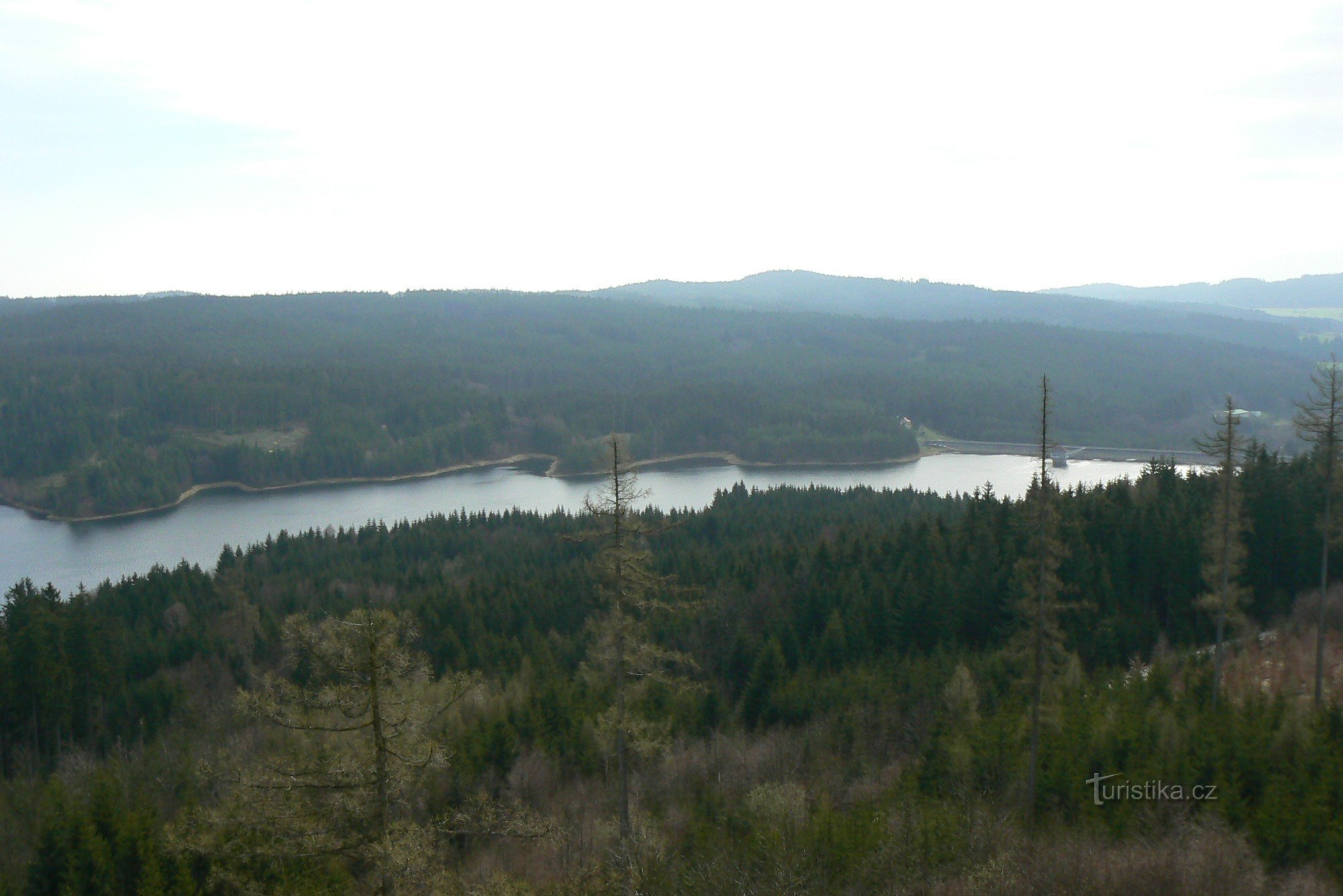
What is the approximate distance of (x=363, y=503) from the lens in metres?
84.4

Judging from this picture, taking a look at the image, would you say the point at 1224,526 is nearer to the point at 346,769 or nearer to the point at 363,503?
the point at 346,769

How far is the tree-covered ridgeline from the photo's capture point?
11.1 metres

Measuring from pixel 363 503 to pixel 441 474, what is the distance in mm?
19434

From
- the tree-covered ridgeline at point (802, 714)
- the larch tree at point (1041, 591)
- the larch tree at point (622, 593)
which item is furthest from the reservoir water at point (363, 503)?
the larch tree at point (1041, 591)

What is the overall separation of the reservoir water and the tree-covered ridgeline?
23.9 metres

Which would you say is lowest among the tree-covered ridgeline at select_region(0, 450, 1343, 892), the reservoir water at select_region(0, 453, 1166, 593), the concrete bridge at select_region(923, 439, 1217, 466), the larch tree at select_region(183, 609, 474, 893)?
the reservoir water at select_region(0, 453, 1166, 593)

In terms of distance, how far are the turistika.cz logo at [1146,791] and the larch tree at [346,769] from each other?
958 centimetres

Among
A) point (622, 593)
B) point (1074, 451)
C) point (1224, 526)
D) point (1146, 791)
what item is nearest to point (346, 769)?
point (622, 593)

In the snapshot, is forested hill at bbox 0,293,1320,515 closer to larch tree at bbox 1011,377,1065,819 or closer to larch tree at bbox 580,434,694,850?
larch tree at bbox 580,434,694,850

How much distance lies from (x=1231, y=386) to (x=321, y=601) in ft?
435

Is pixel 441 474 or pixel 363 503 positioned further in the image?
pixel 441 474

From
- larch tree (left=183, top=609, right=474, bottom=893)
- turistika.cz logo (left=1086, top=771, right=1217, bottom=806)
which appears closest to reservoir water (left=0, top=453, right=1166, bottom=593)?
larch tree (left=183, top=609, right=474, bottom=893)

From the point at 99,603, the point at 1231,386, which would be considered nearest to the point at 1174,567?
the point at 99,603

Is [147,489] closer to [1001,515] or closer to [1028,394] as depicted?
[1001,515]
